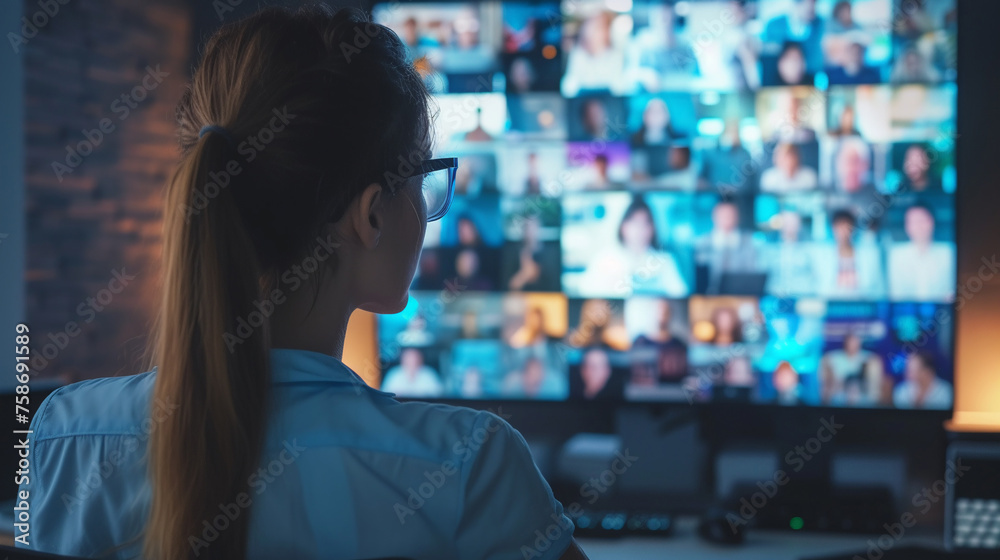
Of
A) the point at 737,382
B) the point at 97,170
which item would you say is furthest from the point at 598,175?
the point at 97,170

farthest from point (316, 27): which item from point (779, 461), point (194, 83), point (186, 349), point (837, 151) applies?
point (779, 461)

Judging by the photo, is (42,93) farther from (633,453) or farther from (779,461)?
(779,461)

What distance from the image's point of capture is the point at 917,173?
1755 millimetres

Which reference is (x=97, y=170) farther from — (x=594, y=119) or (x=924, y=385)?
(x=924, y=385)

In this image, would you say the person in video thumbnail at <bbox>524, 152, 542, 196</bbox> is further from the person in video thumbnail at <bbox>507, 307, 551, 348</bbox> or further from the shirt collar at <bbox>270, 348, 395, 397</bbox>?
the shirt collar at <bbox>270, 348, 395, 397</bbox>

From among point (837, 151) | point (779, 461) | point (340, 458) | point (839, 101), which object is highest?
point (839, 101)

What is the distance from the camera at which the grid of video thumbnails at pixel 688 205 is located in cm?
176

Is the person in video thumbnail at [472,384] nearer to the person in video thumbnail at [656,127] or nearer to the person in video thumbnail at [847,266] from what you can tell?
the person in video thumbnail at [656,127]

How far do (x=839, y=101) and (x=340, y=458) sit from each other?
1.53 m

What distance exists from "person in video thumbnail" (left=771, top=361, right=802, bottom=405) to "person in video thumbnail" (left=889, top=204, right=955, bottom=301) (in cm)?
28

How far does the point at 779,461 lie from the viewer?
6.53ft

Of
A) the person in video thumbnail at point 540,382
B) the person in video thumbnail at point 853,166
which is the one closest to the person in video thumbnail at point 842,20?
the person in video thumbnail at point 853,166

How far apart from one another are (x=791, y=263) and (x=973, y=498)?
0.62 m

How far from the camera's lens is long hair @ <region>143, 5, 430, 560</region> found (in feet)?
2.34
